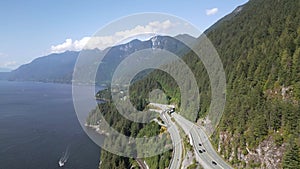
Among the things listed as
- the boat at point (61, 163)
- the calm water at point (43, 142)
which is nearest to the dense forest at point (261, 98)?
the boat at point (61, 163)

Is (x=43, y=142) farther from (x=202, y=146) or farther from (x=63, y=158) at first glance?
(x=202, y=146)

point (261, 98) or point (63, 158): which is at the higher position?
point (261, 98)

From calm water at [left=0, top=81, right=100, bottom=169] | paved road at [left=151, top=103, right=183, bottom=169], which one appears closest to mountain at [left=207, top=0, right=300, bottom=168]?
paved road at [left=151, top=103, right=183, bottom=169]

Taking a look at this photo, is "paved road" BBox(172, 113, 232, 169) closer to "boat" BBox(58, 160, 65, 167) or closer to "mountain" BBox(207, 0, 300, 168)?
"mountain" BBox(207, 0, 300, 168)

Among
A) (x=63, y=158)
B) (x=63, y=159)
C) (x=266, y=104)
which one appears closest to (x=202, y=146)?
(x=266, y=104)

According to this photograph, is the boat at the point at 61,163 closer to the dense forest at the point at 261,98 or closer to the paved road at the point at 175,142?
the dense forest at the point at 261,98

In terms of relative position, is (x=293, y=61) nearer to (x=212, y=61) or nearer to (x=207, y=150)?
(x=207, y=150)
